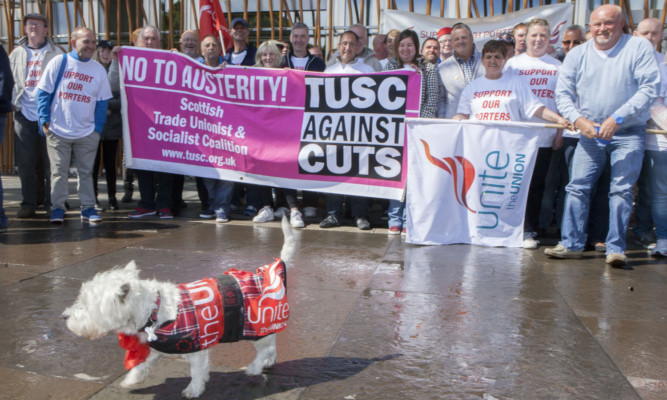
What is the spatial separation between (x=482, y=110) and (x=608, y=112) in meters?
1.24

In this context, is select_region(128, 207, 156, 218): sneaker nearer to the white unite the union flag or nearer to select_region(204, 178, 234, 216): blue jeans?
select_region(204, 178, 234, 216): blue jeans

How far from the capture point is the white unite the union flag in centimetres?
575

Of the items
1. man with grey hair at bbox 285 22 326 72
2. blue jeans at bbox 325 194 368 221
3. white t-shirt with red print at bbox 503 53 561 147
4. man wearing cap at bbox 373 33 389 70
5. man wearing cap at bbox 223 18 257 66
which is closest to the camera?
white t-shirt with red print at bbox 503 53 561 147

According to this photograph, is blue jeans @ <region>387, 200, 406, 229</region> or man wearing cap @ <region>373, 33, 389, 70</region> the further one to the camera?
man wearing cap @ <region>373, 33, 389, 70</region>

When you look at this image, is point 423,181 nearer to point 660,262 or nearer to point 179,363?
point 660,262

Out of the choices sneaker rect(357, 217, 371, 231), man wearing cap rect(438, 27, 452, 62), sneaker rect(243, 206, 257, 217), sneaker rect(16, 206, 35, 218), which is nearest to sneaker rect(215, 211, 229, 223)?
sneaker rect(243, 206, 257, 217)

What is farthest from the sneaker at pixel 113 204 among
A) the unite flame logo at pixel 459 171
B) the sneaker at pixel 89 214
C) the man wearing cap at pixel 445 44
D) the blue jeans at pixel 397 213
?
the man wearing cap at pixel 445 44

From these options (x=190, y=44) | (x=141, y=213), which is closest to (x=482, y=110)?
(x=190, y=44)

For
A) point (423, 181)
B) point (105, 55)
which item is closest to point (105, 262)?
point (423, 181)

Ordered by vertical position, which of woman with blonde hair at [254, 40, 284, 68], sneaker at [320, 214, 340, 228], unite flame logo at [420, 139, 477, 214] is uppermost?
woman with blonde hair at [254, 40, 284, 68]

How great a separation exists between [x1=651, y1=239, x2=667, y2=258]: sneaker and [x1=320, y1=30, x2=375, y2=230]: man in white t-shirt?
2.95m

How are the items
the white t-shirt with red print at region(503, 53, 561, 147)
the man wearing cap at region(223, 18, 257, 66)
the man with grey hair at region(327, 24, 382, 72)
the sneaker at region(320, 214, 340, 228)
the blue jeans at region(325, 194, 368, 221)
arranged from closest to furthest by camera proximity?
1. the white t-shirt with red print at region(503, 53, 561, 147)
2. the sneaker at region(320, 214, 340, 228)
3. the blue jeans at region(325, 194, 368, 221)
4. the man with grey hair at region(327, 24, 382, 72)
5. the man wearing cap at region(223, 18, 257, 66)

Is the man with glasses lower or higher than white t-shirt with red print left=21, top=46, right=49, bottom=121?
higher

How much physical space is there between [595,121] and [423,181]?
5.58ft
